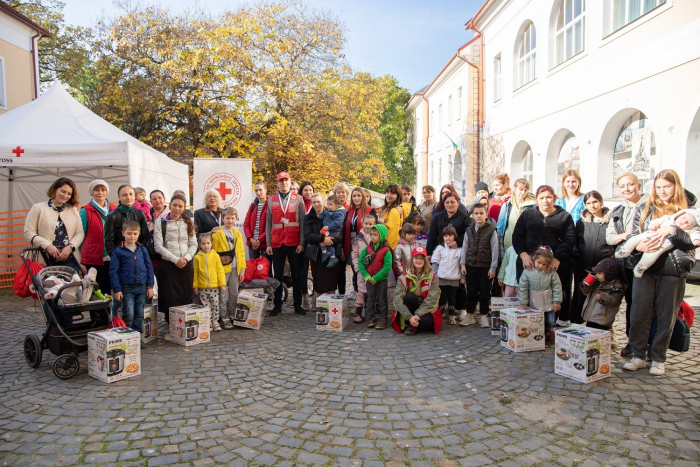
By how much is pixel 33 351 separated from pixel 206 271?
1981mm

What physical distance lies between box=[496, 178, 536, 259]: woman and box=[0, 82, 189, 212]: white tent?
6.18 m

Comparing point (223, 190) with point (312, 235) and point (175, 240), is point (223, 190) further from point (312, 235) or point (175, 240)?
point (175, 240)

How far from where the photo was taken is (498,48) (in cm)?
1728

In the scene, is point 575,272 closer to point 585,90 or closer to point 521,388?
point 521,388

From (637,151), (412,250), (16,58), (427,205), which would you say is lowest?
(412,250)

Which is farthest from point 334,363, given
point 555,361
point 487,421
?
point 555,361

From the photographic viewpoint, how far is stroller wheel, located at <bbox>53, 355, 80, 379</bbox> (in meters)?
4.28

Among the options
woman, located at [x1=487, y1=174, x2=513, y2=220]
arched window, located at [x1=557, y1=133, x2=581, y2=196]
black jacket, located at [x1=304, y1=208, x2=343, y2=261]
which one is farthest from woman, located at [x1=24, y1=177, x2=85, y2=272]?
arched window, located at [x1=557, y1=133, x2=581, y2=196]

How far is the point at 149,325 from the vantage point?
554 centimetres

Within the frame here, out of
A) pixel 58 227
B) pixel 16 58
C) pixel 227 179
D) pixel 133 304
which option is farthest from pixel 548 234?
pixel 16 58

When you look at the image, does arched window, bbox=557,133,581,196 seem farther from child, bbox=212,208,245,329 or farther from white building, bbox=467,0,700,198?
child, bbox=212,208,245,329

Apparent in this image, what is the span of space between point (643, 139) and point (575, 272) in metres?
5.80

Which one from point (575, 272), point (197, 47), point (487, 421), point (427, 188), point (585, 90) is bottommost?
point (487, 421)

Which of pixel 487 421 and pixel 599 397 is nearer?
pixel 487 421
